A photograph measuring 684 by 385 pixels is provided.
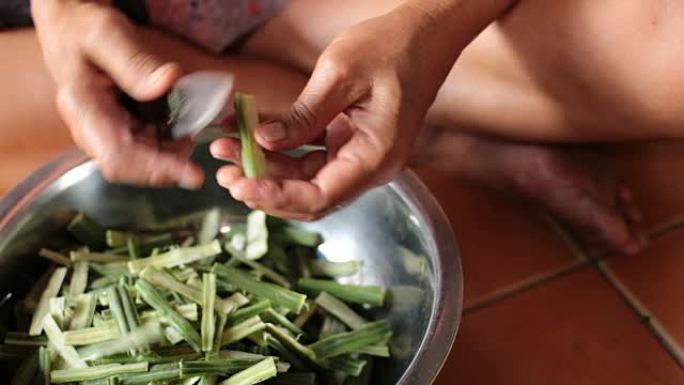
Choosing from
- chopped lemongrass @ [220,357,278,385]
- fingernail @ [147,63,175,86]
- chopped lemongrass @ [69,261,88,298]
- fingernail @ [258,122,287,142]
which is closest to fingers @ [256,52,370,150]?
fingernail @ [258,122,287,142]

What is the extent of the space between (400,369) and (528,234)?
1.02ft

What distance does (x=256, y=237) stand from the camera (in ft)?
3.35

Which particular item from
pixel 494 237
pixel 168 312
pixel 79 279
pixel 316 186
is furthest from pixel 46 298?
pixel 494 237

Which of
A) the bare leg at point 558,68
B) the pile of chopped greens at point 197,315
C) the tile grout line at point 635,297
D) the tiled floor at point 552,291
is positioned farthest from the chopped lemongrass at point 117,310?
the tile grout line at point 635,297

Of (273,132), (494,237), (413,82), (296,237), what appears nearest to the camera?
(273,132)

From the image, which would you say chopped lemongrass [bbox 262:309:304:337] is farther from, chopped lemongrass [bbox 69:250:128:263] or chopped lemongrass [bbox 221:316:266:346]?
chopped lemongrass [bbox 69:250:128:263]

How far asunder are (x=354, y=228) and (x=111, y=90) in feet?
1.03

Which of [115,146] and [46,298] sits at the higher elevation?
[115,146]

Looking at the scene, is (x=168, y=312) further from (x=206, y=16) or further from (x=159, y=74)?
(x=206, y=16)

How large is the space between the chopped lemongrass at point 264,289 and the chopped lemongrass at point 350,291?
5 cm

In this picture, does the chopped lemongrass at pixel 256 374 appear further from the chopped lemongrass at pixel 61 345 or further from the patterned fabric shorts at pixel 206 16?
the patterned fabric shorts at pixel 206 16

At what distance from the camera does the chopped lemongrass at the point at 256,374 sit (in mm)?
840

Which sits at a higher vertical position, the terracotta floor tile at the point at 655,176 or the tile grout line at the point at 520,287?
the terracotta floor tile at the point at 655,176

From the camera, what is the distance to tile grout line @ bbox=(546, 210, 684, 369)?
3.37ft
